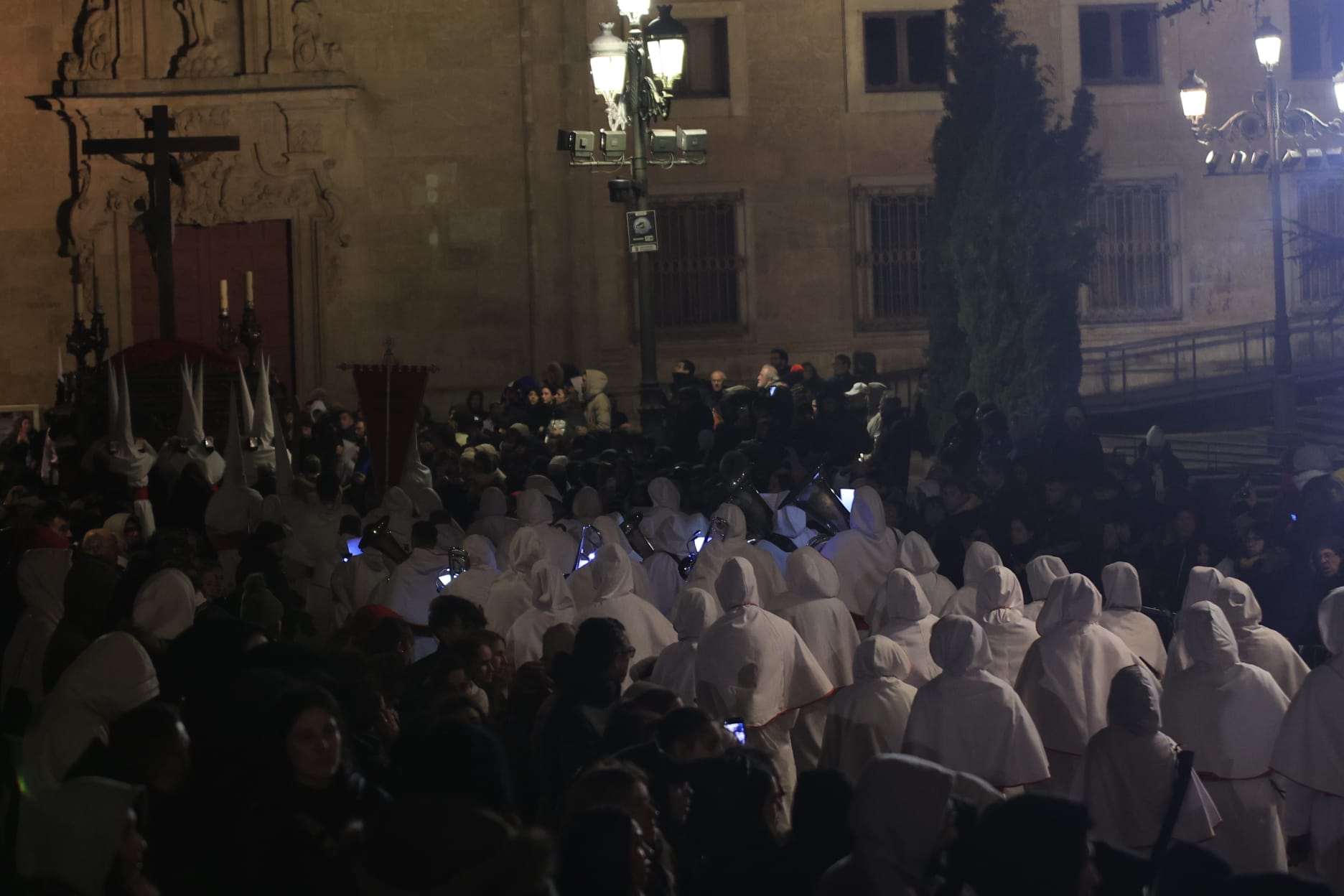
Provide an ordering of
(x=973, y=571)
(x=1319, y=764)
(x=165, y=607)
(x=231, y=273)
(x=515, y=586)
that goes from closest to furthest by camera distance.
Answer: (x=1319, y=764), (x=165, y=607), (x=973, y=571), (x=515, y=586), (x=231, y=273)

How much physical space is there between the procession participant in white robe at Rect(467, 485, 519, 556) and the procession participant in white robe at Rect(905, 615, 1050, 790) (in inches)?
198

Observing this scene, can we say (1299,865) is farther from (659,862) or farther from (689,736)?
(659,862)

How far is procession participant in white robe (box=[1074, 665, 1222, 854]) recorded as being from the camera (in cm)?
704

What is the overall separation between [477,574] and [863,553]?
8.47 feet

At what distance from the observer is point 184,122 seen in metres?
25.5

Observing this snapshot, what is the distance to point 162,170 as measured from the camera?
65.2 feet

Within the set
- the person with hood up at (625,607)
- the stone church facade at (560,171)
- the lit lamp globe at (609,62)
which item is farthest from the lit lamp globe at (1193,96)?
the person with hood up at (625,607)

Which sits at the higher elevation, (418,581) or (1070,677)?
(418,581)

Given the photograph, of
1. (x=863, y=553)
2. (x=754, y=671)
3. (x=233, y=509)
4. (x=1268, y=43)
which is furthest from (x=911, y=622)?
(x=1268, y=43)

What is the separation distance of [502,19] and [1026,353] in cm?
965

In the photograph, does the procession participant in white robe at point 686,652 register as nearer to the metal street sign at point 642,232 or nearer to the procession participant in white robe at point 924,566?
the procession participant in white robe at point 924,566

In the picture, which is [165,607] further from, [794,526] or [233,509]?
[233,509]

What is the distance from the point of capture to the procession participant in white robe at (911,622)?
30.9 ft

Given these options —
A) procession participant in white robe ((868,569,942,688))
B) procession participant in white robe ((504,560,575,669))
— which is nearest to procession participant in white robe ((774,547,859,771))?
procession participant in white robe ((868,569,942,688))
